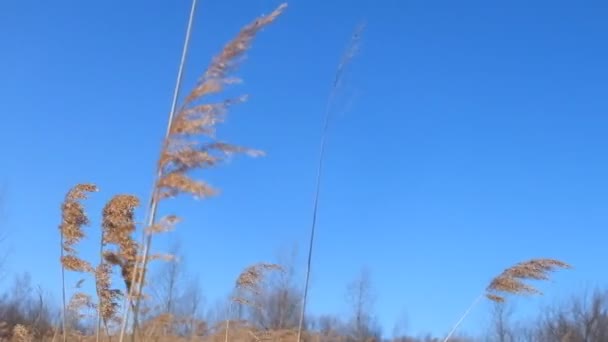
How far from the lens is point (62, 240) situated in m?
4.48

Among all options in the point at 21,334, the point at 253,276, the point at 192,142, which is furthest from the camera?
the point at 253,276

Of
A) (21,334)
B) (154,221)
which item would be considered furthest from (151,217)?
(21,334)

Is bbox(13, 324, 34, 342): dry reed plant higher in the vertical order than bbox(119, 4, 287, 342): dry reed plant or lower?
lower

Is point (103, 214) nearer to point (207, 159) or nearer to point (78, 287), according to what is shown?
point (207, 159)

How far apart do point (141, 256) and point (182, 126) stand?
0.72 meters

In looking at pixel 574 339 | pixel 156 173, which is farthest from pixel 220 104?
pixel 574 339

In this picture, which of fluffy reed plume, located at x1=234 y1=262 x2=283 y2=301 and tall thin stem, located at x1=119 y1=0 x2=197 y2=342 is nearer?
tall thin stem, located at x1=119 y1=0 x2=197 y2=342

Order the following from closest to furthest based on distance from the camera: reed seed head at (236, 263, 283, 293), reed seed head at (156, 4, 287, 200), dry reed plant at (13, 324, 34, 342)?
reed seed head at (156, 4, 287, 200) → dry reed plant at (13, 324, 34, 342) → reed seed head at (236, 263, 283, 293)

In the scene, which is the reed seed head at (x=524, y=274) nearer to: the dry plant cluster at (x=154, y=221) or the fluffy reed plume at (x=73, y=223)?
the dry plant cluster at (x=154, y=221)

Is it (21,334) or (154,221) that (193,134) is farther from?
(21,334)

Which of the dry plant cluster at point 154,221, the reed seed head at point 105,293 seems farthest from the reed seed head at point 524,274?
the reed seed head at point 105,293

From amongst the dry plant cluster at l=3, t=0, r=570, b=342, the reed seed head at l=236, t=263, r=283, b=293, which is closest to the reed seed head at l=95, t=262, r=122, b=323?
the dry plant cluster at l=3, t=0, r=570, b=342

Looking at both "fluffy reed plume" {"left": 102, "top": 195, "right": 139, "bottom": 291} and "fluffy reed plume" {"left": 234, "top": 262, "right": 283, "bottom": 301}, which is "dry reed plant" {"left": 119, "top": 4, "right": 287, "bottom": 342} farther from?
"fluffy reed plume" {"left": 234, "top": 262, "right": 283, "bottom": 301}

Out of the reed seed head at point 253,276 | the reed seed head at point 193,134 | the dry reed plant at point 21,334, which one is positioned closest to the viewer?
the reed seed head at point 193,134
